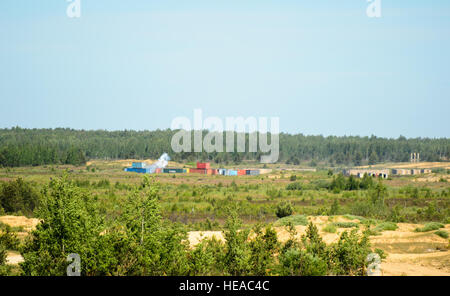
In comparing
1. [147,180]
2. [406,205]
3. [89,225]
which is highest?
[147,180]

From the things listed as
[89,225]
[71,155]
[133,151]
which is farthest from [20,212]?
[133,151]

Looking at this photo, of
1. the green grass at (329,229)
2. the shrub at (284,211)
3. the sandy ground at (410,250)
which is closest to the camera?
the sandy ground at (410,250)

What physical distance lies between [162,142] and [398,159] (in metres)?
60.5

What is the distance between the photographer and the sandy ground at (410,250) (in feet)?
64.0

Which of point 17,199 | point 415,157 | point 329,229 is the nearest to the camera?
point 329,229

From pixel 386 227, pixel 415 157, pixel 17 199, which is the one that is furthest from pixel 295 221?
pixel 415 157

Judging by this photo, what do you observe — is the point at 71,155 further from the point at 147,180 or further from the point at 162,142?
the point at 147,180

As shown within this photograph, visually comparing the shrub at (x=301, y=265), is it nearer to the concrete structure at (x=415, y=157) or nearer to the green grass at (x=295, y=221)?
the green grass at (x=295, y=221)

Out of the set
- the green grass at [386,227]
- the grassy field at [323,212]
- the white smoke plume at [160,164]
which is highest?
the white smoke plume at [160,164]

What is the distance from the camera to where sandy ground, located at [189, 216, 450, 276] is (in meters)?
19.5

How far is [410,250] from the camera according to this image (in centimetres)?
2470

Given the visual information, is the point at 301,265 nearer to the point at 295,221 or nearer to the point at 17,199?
the point at 295,221

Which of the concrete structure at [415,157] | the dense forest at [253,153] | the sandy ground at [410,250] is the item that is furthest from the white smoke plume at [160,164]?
the sandy ground at [410,250]
